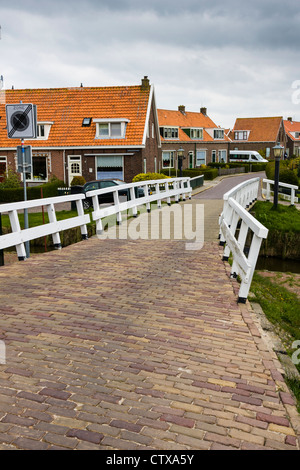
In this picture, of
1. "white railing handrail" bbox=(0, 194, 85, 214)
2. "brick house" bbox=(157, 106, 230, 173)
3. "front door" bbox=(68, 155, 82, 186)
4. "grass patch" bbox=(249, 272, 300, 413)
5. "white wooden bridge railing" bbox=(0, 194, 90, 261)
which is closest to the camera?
"grass patch" bbox=(249, 272, 300, 413)

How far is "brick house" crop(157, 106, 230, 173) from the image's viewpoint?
54.5m

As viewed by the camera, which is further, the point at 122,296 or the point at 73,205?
the point at 73,205

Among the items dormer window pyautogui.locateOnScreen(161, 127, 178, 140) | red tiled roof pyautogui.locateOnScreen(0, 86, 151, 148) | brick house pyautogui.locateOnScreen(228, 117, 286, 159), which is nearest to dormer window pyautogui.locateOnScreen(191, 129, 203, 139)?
dormer window pyautogui.locateOnScreen(161, 127, 178, 140)

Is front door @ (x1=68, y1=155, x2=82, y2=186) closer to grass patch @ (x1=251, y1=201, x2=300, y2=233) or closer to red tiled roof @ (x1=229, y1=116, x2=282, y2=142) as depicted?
grass patch @ (x1=251, y1=201, x2=300, y2=233)

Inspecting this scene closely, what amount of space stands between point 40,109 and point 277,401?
3794 cm

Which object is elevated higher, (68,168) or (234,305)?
(68,168)

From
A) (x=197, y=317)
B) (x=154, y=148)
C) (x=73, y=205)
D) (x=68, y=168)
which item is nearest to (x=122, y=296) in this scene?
(x=197, y=317)

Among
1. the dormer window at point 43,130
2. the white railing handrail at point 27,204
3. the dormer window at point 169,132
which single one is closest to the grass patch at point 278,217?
the white railing handrail at point 27,204

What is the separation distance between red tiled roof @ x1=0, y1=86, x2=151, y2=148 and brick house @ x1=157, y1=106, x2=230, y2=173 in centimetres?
1452

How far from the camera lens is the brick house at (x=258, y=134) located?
74875mm

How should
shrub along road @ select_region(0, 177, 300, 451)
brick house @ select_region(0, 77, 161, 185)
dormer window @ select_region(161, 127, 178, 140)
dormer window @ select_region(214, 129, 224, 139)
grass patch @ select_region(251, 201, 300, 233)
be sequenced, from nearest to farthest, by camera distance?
1. shrub along road @ select_region(0, 177, 300, 451)
2. grass patch @ select_region(251, 201, 300, 233)
3. brick house @ select_region(0, 77, 161, 185)
4. dormer window @ select_region(161, 127, 178, 140)
5. dormer window @ select_region(214, 129, 224, 139)

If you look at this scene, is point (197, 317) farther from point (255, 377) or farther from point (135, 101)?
point (135, 101)

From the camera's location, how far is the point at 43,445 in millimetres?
3297

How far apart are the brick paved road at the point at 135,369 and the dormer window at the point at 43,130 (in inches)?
1223
